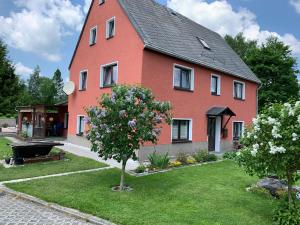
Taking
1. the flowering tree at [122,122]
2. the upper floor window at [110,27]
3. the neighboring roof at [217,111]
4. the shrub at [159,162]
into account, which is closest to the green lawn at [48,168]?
the shrub at [159,162]

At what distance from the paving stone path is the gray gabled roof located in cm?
925

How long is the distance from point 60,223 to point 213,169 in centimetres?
801

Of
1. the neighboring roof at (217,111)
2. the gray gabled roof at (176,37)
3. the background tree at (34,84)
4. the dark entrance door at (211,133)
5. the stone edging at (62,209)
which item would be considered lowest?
the stone edging at (62,209)

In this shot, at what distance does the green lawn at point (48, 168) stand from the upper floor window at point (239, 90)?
12.6 metres

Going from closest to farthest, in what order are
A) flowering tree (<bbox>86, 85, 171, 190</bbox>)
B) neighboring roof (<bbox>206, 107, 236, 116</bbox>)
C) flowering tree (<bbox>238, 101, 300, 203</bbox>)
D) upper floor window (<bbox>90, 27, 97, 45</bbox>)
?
flowering tree (<bbox>238, 101, 300, 203</bbox>), flowering tree (<bbox>86, 85, 171, 190</bbox>), neighboring roof (<bbox>206, 107, 236, 116</bbox>), upper floor window (<bbox>90, 27, 97, 45</bbox>)

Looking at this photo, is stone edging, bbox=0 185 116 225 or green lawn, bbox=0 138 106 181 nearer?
stone edging, bbox=0 185 116 225

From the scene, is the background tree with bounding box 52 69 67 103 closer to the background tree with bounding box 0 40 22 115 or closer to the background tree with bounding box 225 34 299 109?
the background tree with bounding box 0 40 22 115

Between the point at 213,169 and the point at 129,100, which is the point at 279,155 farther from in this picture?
the point at 213,169

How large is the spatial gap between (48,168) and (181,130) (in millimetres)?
7864

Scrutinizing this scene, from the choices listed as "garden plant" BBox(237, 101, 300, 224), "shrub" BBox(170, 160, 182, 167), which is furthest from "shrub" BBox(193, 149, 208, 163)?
"garden plant" BBox(237, 101, 300, 224)

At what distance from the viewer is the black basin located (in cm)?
1216

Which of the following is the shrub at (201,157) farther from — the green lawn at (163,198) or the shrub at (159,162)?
the green lawn at (163,198)

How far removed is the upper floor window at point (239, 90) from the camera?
2153cm

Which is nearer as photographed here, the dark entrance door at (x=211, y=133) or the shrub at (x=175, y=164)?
the shrub at (x=175, y=164)
